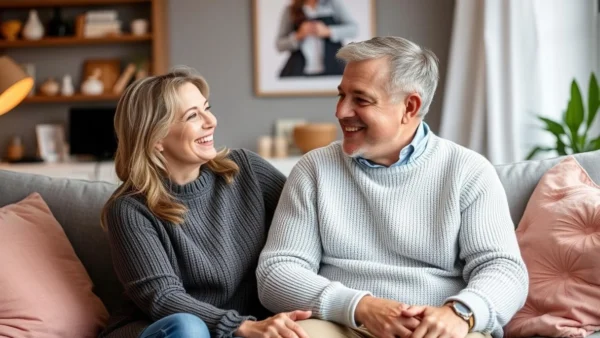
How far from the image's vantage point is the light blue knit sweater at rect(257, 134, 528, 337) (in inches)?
82.0

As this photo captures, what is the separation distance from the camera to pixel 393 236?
2170mm

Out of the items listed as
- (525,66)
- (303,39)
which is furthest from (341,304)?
(303,39)

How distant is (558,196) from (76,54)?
4.06m

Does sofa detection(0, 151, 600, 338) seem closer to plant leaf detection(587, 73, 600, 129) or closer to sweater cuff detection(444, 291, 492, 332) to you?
sweater cuff detection(444, 291, 492, 332)

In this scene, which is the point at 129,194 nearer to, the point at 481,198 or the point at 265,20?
the point at 481,198

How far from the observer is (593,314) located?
2.11 meters

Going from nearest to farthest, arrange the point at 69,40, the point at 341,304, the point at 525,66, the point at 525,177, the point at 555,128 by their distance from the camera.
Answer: the point at 341,304
the point at 525,177
the point at 555,128
the point at 525,66
the point at 69,40

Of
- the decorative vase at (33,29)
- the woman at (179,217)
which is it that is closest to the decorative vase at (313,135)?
the decorative vase at (33,29)

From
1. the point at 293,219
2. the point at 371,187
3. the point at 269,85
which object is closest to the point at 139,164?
the point at 293,219

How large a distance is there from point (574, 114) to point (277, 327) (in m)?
2.50

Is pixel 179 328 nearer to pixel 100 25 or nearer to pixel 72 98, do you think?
pixel 72 98

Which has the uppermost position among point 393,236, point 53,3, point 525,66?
point 53,3

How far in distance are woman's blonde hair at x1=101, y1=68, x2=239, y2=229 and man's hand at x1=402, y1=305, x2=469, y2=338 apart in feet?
2.23

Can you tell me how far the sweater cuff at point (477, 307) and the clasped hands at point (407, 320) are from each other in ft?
0.10
